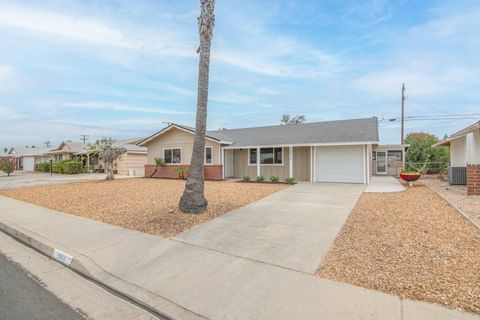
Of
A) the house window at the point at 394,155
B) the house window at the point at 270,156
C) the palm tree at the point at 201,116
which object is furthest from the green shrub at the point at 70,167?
the house window at the point at 394,155

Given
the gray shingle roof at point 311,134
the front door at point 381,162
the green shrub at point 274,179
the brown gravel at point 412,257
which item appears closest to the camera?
the brown gravel at point 412,257

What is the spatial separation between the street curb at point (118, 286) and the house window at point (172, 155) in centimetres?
1457

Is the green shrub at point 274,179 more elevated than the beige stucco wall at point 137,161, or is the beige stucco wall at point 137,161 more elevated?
the beige stucco wall at point 137,161

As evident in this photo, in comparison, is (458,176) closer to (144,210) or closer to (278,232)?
(278,232)

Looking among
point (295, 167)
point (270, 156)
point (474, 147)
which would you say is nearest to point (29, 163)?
point (270, 156)

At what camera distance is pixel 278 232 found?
6.01 m

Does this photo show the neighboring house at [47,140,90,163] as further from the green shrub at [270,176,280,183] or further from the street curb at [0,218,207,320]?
the street curb at [0,218,207,320]

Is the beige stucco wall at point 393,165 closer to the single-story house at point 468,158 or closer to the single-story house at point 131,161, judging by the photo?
the single-story house at point 468,158

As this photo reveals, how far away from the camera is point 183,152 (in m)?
20.1

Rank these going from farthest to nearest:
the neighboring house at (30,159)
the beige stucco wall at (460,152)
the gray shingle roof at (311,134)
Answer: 1. the neighboring house at (30,159)
2. the gray shingle roof at (311,134)
3. the beige stucco wall at (460,152)

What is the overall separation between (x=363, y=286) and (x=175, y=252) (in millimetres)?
3153

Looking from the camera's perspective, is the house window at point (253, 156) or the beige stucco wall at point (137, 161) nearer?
the house window at point (253, 156)

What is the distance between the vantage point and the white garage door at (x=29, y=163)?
148ft

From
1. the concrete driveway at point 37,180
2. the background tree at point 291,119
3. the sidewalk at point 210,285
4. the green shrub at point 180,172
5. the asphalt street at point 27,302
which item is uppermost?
the background tree at point 291,119
